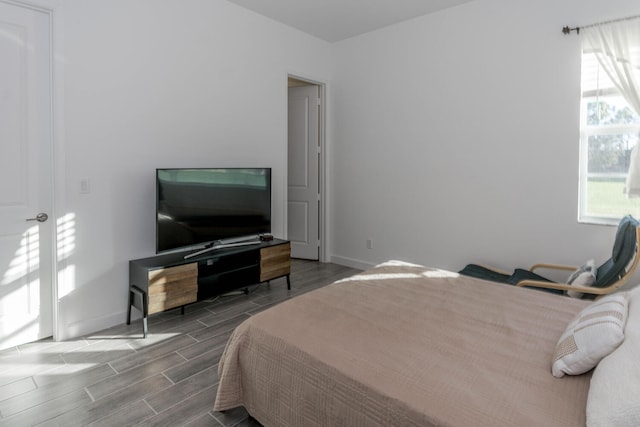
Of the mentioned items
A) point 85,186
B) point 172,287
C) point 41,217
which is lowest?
point 172,287

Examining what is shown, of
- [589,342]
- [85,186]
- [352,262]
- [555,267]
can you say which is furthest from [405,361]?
[352,262]

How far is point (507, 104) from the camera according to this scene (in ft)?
12.1

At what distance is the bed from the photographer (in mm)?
1261

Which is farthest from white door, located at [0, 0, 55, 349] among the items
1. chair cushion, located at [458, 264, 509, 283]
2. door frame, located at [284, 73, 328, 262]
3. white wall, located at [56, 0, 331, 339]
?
chair cushion, located at [458, 264, 509, 283]

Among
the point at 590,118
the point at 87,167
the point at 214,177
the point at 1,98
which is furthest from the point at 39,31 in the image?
the point at 590,118

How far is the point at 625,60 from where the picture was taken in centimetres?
299

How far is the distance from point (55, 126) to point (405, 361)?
2921 mm

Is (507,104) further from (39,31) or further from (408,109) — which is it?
(39,31)

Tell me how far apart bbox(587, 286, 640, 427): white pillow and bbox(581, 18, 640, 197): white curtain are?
7.44 ft

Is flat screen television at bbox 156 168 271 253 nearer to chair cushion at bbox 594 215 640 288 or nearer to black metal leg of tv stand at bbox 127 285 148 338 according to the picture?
black metal leg of tv stand at bbox 127 285 148 338

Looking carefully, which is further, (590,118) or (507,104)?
(507,104)

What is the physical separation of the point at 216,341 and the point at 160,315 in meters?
0.81

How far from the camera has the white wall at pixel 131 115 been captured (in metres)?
2.89

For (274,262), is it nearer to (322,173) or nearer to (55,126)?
(322,173)
